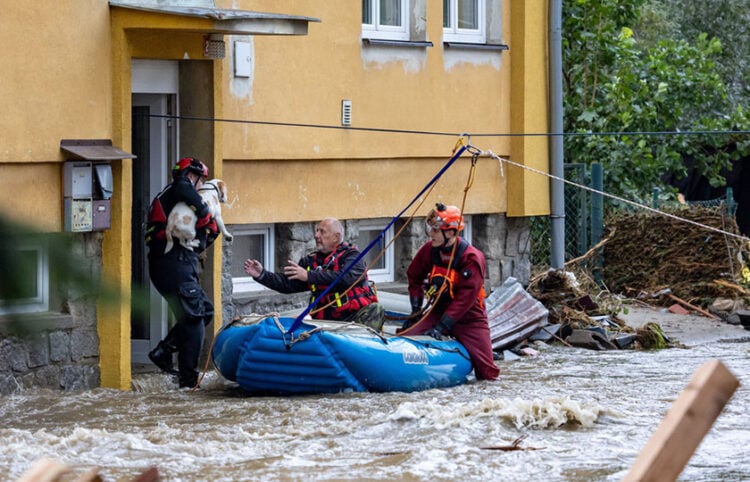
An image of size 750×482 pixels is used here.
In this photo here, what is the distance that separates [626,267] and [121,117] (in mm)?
8728

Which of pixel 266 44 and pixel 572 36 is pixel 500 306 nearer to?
pixel 266 44

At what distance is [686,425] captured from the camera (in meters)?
2.61

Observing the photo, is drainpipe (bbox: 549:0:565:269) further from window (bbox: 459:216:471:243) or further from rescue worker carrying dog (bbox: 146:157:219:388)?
rescue worker carrying dog (bbox: 146:157:219:388)

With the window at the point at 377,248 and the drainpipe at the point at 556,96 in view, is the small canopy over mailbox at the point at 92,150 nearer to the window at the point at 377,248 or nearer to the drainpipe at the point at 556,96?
the window at the point at 377,248

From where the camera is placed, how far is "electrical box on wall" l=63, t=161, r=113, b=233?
987cm

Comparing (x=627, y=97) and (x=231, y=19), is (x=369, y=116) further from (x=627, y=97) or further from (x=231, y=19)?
(x=627, y=97)

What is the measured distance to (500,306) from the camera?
13859 mm

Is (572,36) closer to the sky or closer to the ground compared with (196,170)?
closer to the sky

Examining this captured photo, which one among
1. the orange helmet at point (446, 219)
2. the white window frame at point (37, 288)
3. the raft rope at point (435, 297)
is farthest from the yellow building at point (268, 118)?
the white window frame at point (37, 288)

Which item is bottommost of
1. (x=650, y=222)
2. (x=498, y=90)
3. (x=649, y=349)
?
(x=649, y=349)

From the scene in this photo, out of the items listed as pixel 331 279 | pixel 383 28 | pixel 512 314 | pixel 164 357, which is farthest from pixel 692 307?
pixel 164 357

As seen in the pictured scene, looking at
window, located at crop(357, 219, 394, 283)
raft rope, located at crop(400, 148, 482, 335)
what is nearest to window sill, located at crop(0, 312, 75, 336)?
raft rope, located at crop(400, 148, 482, 335)

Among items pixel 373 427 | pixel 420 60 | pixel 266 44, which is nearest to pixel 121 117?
pixel 266 44

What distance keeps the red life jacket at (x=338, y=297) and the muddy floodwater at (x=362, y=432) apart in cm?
95
